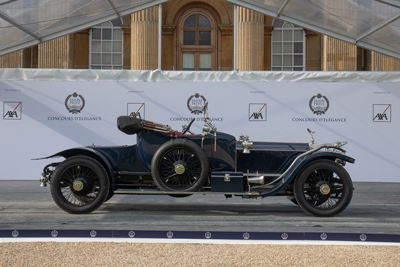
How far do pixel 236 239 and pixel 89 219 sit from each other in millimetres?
2134

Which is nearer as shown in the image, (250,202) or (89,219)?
(89,219)

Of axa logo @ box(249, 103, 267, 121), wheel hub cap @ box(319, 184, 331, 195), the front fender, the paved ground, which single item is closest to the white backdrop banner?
axa logo @ box(249, 103, 267, 121)

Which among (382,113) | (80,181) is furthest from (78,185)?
(382,113)

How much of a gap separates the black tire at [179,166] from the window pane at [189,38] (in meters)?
14.8

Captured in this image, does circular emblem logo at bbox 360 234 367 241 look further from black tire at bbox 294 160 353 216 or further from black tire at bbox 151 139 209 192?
black tire at bbox 151 139 209 192

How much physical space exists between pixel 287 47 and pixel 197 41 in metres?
4.14

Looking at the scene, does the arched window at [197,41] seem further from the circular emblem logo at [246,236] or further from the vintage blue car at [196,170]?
the circular emblem logo at [246,236]

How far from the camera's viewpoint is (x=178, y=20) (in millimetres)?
20000

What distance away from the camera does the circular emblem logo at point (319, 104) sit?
898cm

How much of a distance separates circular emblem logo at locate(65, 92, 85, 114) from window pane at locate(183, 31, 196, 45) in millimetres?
11677

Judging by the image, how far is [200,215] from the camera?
594cm

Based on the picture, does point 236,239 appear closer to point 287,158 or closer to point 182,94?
point 287,158

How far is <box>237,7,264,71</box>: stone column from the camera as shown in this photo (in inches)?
636

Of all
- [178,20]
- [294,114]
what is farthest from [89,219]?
[178,20]
